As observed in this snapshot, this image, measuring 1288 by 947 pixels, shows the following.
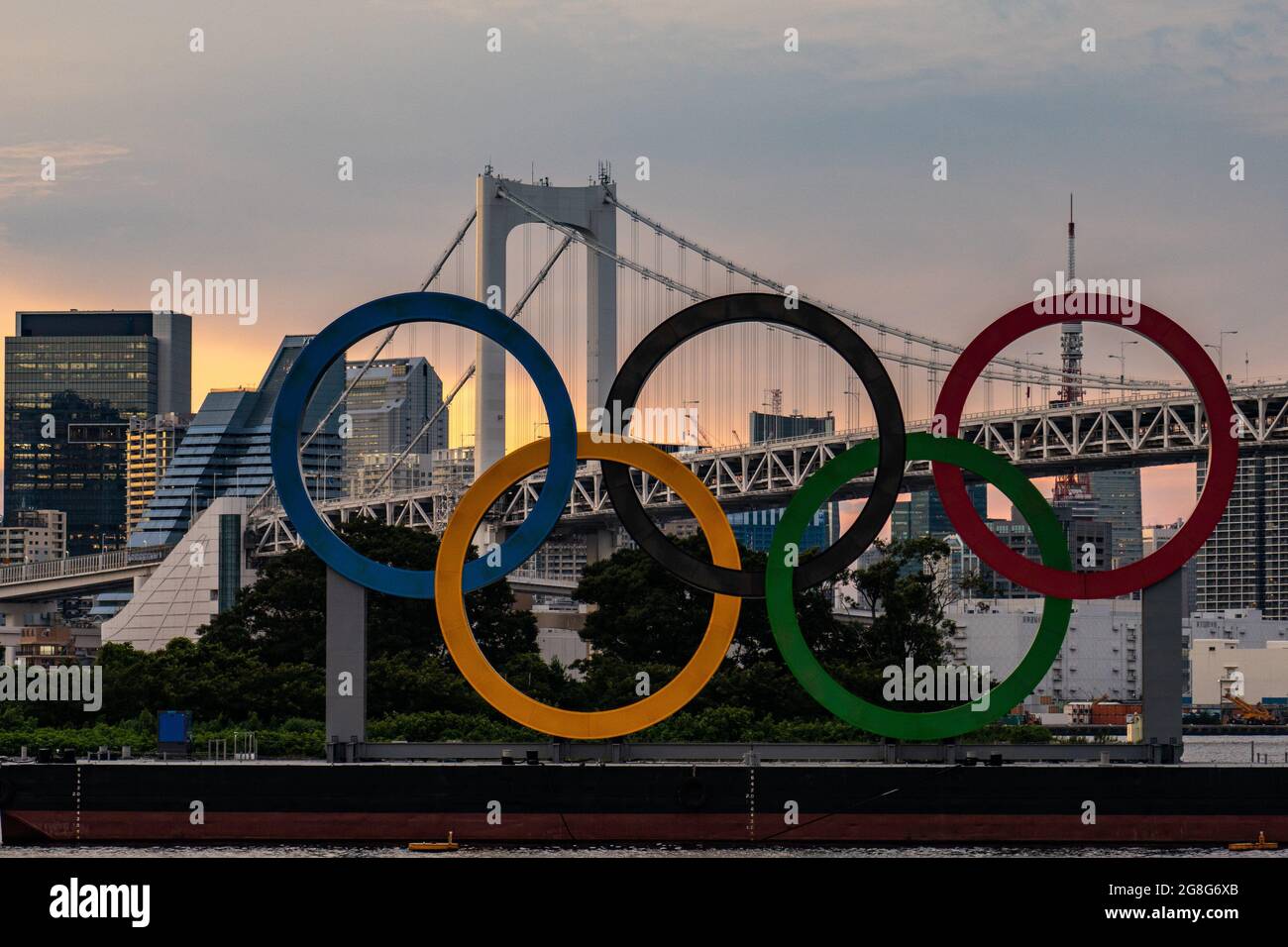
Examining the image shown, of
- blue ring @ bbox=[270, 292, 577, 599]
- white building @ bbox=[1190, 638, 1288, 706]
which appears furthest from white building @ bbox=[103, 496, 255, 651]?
blue ring @ bbox=[270, 292, 577, 599]

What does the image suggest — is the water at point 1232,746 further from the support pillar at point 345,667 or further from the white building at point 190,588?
the white building at point 190,588

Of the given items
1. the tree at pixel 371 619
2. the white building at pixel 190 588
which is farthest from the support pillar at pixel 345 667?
the white building at pixel 190 588

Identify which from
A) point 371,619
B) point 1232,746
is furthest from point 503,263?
point 1232,746

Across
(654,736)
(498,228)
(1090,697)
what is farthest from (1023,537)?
(654,736)
